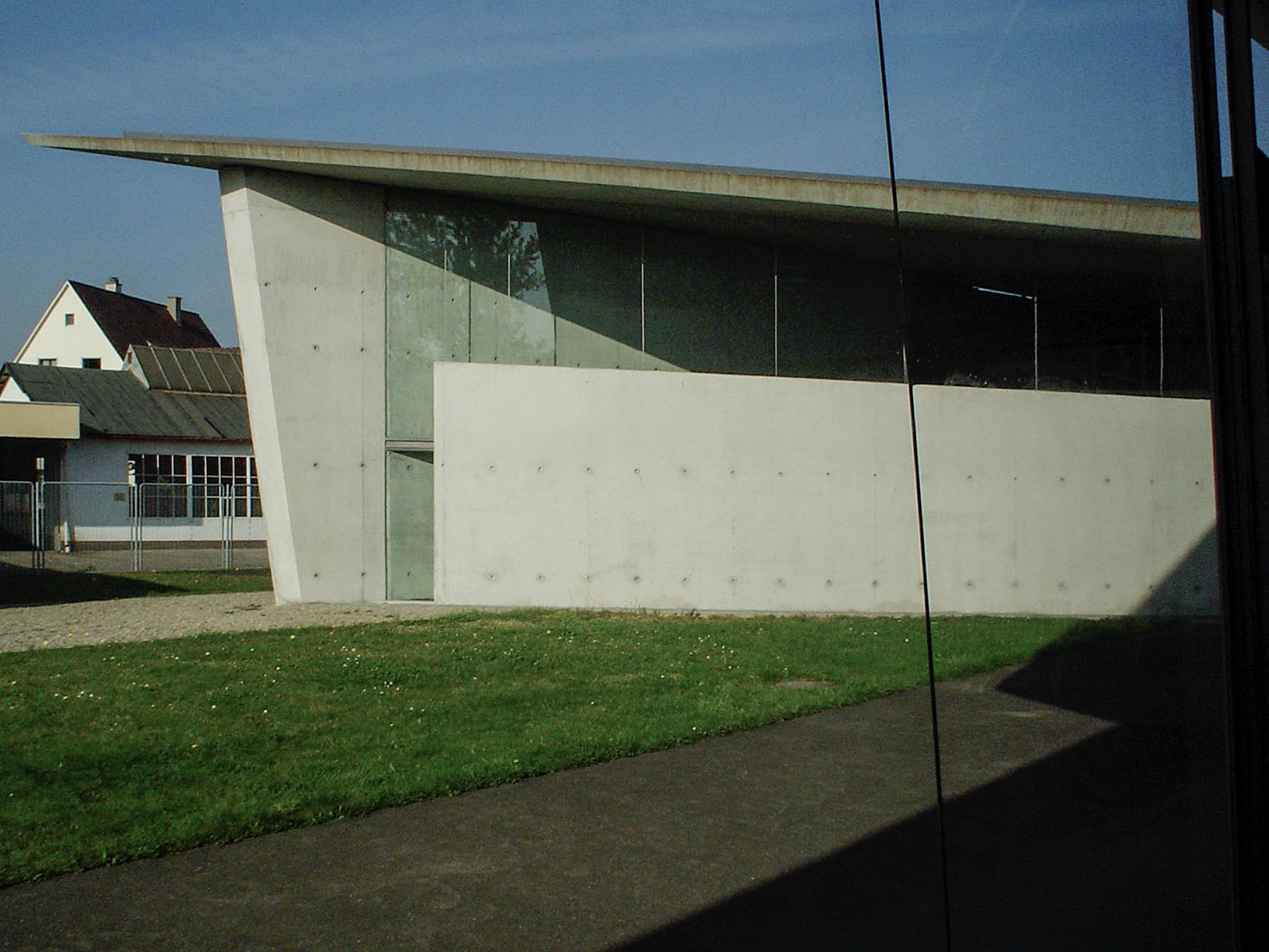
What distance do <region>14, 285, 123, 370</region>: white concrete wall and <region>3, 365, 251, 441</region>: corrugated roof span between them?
32.4 feet

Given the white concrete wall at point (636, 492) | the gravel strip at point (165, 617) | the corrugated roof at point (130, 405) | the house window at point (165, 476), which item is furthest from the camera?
the corrugated roof at point (130, 405)

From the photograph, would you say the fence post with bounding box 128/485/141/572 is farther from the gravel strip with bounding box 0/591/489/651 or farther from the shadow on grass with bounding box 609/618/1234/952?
the shadow on grass with bounding box 609/618/1234/952

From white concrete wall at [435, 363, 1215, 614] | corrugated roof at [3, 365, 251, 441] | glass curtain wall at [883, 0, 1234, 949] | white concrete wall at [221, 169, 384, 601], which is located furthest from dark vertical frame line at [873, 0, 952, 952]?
corrugated roof at [3, 365, 251, 441]

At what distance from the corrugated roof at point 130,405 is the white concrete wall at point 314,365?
22.4m

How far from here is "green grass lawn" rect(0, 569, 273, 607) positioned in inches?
774

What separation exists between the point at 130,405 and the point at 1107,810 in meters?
41.7

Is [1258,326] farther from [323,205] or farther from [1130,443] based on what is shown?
[323,205]

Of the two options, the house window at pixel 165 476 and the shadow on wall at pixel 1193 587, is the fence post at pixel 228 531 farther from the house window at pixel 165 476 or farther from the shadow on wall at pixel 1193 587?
the shadow on wall at pixel 1193 587

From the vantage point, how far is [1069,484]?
4.75 feet

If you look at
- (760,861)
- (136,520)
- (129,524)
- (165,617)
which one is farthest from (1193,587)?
(129,524)

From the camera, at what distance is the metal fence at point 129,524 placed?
87.6 feet

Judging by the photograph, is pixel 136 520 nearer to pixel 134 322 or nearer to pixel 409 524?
pixel 409 524

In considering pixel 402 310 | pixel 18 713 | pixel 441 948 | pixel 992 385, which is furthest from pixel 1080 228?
pixel 402 310

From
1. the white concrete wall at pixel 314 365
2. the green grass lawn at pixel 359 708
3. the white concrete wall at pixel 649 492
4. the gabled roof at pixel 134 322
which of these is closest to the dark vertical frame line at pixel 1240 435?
the green grass lawn at pixel 359 708
